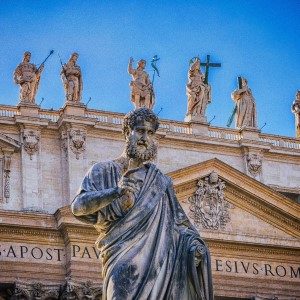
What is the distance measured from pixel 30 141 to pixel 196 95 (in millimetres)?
5549

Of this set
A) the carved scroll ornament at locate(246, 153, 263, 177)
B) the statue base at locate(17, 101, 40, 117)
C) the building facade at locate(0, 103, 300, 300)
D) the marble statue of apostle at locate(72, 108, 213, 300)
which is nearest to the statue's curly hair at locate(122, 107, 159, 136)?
the marble statue of apostle at locate(72, 108, 213, 300)

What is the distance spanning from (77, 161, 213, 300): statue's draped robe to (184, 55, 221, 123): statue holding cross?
29918 mm

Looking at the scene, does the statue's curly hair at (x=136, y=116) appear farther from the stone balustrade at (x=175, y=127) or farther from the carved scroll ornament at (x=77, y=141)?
the stone balustrade at (x=175, y=127)

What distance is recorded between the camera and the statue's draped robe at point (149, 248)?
7.10m

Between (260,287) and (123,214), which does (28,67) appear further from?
(123,214)

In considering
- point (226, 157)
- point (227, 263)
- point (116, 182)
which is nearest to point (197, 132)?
point (226, 157)

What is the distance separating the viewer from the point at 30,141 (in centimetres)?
3497

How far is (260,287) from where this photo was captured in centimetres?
3684

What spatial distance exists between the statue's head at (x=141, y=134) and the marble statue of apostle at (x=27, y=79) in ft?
91.6

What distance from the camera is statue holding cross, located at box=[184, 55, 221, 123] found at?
123 feet

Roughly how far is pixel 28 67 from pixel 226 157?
6.98 m

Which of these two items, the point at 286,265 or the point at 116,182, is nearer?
the point at 116,182

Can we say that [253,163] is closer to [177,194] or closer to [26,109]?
[177,194]

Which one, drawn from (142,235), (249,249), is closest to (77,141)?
(249,249)
